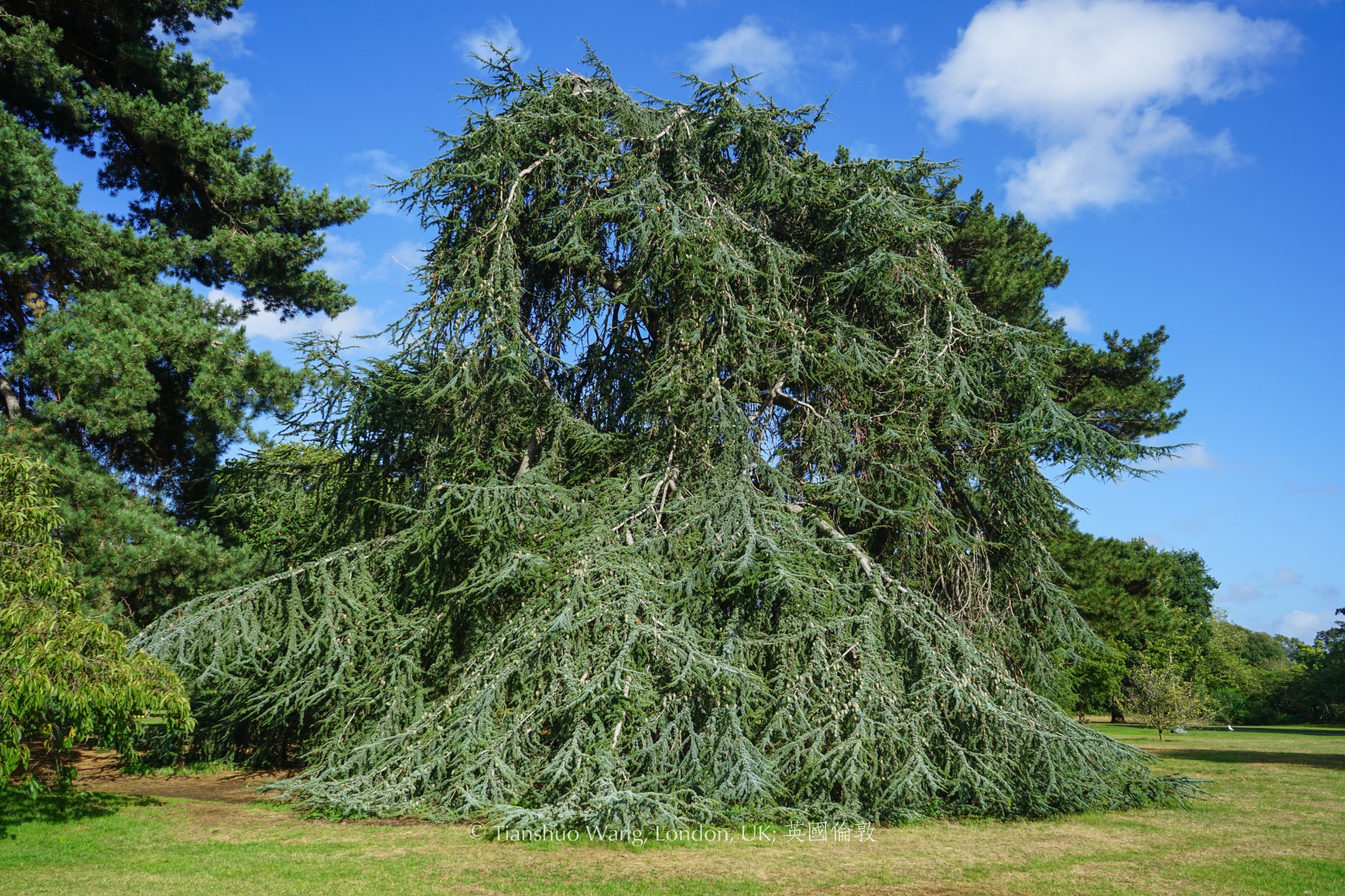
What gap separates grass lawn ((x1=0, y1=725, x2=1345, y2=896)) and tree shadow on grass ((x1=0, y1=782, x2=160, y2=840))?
3 cm

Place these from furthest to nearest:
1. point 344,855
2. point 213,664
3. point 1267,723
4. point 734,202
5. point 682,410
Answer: point 1267,723 < point 734,202 < point 682,410 < point 213,664 < point 344,855

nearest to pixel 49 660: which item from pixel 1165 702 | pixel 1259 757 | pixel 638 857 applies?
pixel 638 857

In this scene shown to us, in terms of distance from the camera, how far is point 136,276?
41.0 feet

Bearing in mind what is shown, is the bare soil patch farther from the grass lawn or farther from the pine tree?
the pine tree

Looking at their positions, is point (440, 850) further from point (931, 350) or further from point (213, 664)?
point (931, 350)

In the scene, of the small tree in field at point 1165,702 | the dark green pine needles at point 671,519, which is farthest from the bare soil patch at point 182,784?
the small tree in field at point 1165,702

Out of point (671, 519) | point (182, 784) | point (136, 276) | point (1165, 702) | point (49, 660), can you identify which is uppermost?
point (136, 276)

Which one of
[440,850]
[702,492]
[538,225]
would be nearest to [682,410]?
[702,492]

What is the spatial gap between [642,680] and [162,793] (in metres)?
6.12

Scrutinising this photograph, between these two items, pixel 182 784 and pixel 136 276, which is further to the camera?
pixel 136 276

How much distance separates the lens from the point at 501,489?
9984mm

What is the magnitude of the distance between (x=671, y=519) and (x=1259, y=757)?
1399 centimetres

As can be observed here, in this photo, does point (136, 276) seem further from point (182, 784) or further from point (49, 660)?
point (49, 660)

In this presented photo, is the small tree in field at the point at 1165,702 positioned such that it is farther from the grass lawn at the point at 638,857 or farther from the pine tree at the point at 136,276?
the pine tree at the point at 136,276
